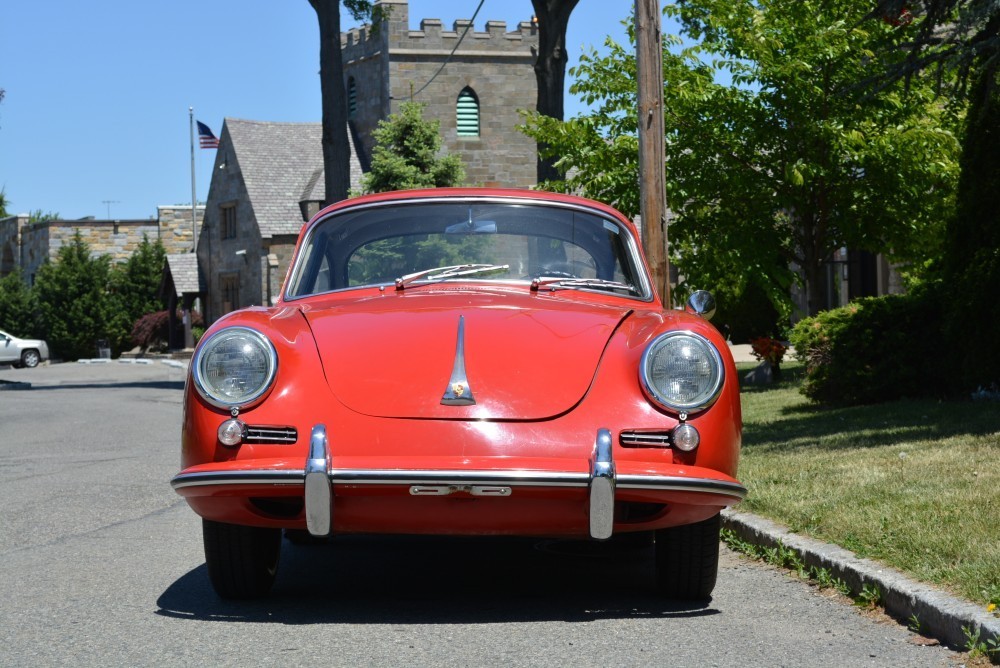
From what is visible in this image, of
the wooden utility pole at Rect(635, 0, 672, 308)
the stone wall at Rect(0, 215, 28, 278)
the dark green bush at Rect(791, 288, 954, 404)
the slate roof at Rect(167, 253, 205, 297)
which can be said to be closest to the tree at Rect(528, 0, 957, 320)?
the dark green bush at Rect(791, 288, 954, 404)

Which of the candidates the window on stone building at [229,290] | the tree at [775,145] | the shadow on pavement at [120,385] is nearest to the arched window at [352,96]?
the window on stone building at [229,290]

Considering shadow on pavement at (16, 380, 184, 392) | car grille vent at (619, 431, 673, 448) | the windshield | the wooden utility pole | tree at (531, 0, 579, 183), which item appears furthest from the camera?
shadow on pavement at (16, 380, 184, 392)

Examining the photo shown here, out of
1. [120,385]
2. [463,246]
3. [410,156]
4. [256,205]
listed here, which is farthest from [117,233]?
[463,246]

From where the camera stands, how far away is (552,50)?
20719mm

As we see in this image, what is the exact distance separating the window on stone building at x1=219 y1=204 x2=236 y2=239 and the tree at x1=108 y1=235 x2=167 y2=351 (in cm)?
479

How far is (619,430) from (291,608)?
4.91 feet

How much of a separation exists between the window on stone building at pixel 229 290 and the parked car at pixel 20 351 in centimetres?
802

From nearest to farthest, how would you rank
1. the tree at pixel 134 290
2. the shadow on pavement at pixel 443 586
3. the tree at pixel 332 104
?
1. the shadow on pavement at pixel 443 586
2. the tree at pixel 332 104
3. the tree at pixel 134 290

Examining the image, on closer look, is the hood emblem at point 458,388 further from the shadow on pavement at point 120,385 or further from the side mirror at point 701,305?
the shadow on pavement at point 120,385

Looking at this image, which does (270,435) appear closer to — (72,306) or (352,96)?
(352,96)

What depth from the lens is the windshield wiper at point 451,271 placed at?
588 cm

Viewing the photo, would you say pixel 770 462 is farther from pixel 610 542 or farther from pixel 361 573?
pixel 361 573

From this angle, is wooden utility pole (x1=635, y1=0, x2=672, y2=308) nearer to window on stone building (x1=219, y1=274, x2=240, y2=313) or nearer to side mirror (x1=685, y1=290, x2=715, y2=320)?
side mirror (x1=685, y1=290, x2=715, y2=320)

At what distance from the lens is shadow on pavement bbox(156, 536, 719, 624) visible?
4.87 metres
